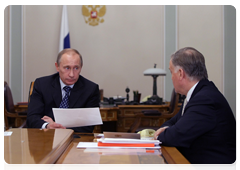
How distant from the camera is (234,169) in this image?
155 centimetres

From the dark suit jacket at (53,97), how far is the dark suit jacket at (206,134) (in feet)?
3.56

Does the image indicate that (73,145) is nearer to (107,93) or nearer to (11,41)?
(107,93)

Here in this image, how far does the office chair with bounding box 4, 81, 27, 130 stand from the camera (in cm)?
394

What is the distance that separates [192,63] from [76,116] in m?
0.93

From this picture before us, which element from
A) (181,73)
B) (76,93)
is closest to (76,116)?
(76,93)

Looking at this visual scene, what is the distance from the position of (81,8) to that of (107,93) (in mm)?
2097

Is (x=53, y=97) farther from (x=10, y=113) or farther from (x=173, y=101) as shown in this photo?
(x=173, y=101)

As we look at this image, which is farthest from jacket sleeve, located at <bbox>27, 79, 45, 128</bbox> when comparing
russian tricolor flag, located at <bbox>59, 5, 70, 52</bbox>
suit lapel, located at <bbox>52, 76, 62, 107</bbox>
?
russian tricolor flag, located at <bbox>59, 5, 70, 52</bbox>

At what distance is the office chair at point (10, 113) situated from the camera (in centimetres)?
394

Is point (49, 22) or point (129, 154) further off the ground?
point (49, 22)

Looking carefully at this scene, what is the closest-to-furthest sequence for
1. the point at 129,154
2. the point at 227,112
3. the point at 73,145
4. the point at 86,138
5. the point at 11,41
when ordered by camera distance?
the point at 129,154
the point at 73,145
the point at 227,112
the point at 86,138
the point at 11,41

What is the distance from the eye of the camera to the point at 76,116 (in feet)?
6.44

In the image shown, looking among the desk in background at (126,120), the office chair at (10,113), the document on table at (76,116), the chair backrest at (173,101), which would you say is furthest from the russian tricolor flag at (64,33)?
the document on table at (76,116)

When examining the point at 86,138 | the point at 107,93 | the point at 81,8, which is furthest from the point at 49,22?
the point at 86,138
